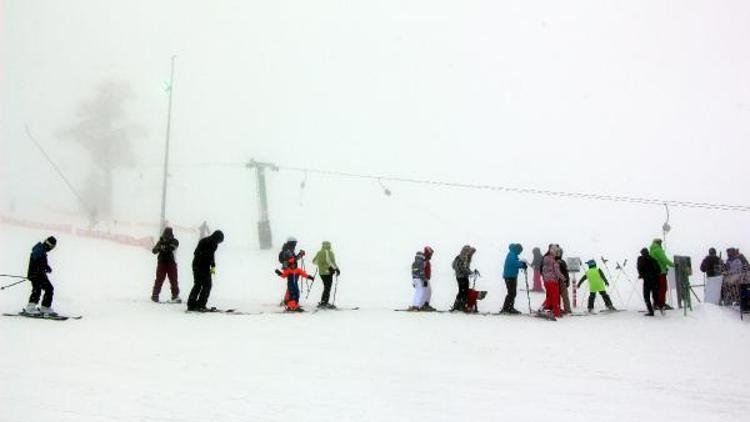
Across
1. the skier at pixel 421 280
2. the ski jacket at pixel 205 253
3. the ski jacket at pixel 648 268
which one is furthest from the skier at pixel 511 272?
the ski jacket at pixel 205 253

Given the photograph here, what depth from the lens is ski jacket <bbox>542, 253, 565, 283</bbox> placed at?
516 inches

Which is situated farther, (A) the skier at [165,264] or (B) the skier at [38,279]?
(A) the skier at [165,264]

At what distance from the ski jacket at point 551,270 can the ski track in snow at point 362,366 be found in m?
1.10

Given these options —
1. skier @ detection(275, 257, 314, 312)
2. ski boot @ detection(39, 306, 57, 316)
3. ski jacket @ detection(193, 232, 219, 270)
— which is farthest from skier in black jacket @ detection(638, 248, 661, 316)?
ski boot @ detection(39, 306, 57, 316)

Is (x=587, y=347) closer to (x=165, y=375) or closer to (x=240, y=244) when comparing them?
(x=165, y=375)

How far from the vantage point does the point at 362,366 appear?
7633 mm

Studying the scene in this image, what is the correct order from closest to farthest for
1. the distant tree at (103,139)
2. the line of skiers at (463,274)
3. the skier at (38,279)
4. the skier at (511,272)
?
the skier at (38,279), the line of skiers at (463,274), the skier at (511,272), the distant tree at (103,139)

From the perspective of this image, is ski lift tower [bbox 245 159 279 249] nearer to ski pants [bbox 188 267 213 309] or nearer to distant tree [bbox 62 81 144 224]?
ski pants [bbox 188 267 213 309]

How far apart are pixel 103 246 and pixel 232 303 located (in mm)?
15371

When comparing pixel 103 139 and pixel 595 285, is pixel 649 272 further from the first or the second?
pixel 103 139

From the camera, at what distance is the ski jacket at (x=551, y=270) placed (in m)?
13.1

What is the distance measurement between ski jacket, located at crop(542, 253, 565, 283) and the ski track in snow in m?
1.10

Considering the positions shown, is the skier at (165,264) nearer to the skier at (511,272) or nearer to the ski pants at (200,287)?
the ski pants at (200,287)

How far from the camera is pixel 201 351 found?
7969mm
